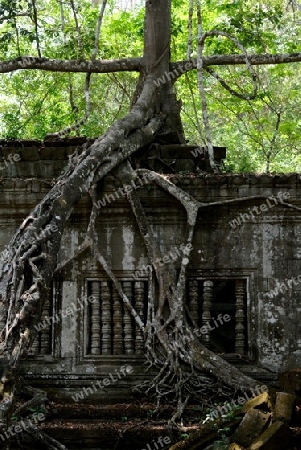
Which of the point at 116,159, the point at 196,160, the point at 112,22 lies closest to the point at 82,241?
the point at 116,159

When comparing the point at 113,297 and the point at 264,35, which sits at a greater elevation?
the point at 264,35

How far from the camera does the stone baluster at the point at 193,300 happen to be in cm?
657

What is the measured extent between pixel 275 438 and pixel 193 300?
7.31 ft

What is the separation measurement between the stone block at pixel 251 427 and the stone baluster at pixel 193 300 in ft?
5.93

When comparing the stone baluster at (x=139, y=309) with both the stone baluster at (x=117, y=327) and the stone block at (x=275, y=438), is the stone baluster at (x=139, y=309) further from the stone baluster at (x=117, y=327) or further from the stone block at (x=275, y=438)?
the stone block at (x=275, y=438)

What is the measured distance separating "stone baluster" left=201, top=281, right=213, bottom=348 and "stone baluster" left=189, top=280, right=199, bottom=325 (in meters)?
0.08

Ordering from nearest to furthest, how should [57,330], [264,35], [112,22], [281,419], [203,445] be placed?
[281,419] → [203,445] → [57,330] → [264,35] → [112,22]

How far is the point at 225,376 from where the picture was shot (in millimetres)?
6004

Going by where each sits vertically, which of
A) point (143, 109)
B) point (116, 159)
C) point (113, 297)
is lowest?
point (113, 297)

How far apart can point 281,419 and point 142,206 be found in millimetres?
2693

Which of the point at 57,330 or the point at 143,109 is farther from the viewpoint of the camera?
the point at 143,109

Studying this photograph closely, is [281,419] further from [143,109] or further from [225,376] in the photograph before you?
[143,109]

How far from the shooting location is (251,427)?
4.77 meters

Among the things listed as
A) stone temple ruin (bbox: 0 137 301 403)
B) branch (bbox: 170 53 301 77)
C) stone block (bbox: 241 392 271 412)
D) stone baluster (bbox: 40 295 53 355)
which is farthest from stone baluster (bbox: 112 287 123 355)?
branch (bbox: 170 53 301 77)
